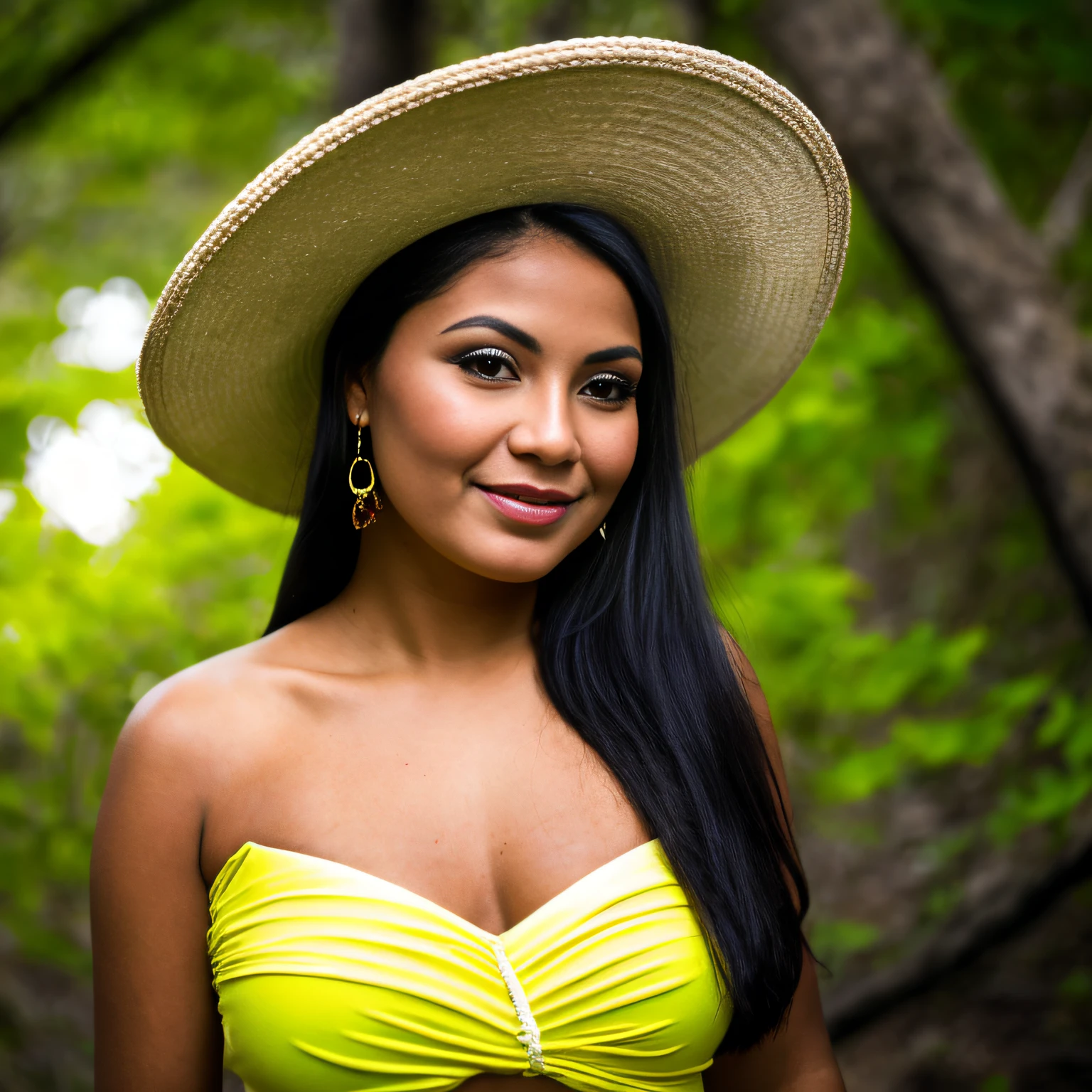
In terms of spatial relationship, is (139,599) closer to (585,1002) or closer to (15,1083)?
(15,1083)

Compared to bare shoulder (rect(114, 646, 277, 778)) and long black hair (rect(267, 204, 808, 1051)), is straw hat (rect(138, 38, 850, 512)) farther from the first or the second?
bare shoulder (rect(114, 646, 277, 778))

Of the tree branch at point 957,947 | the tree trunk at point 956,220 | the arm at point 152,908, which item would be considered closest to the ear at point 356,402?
the arm at point 152,908

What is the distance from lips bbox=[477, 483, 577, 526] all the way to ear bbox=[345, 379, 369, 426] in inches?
12.3

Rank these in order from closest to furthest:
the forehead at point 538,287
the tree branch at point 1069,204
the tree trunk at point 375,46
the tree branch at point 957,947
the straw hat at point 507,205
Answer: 1. the straw hat at point 507,205
2. the forehead at point 538,287
3. the tree branch at point 957,947
4. the tree branch at point 1069,204
5. the tree trunk at point 375,46

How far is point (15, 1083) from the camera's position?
10.6ft

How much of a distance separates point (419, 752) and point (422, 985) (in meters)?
0.36

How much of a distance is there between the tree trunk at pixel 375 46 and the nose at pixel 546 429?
7.99 feet

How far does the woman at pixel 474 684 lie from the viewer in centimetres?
168

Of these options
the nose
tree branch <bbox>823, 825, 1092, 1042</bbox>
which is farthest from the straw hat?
tree branch <bbox>823, 825, 1092, 1042</bbox>

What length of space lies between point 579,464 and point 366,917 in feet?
2.44

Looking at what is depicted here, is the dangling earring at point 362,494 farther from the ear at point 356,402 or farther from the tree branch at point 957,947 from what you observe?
the tree branch at point 957,947

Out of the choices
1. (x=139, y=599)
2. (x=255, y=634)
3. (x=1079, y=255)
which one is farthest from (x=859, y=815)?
(x=139, y=599)

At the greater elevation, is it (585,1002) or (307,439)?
(307,439)

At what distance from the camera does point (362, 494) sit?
193 centimetres
